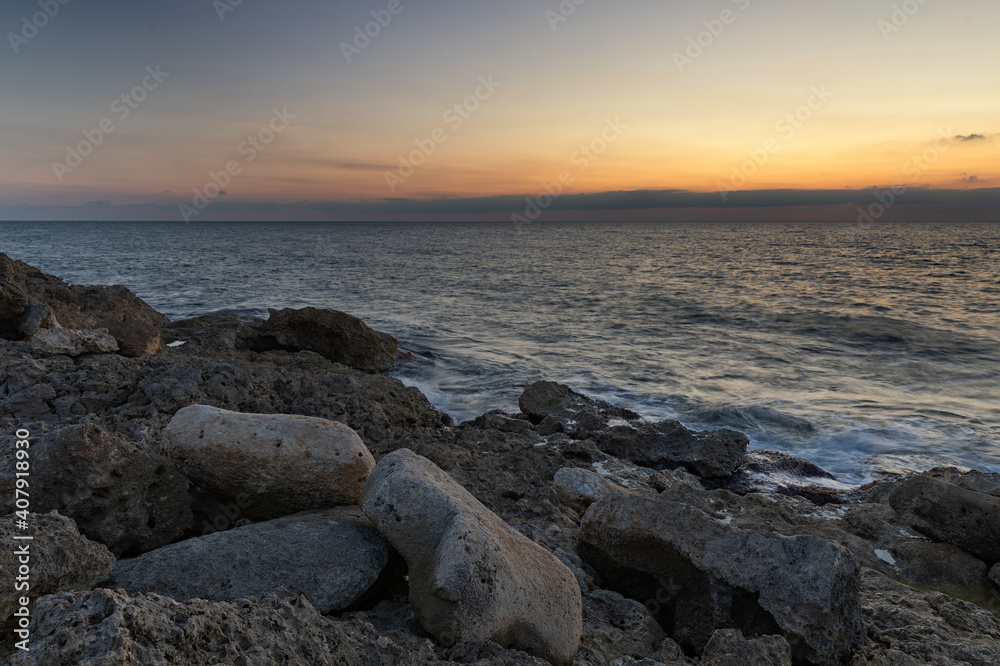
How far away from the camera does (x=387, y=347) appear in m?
12.8

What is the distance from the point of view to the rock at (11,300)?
9.05 metres

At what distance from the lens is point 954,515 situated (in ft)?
20.4

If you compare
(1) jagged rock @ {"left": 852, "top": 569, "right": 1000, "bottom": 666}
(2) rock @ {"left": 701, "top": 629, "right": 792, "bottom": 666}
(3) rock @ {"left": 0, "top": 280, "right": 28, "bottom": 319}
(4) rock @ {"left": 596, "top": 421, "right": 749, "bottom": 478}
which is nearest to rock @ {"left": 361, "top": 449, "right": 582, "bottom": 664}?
(2) rock @ {"left": 701, "top": 629, "right": 792, "bottom": 666}

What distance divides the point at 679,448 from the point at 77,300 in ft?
40.9

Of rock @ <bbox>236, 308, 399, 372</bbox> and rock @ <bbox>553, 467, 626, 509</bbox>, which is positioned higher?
rock @ <bbox>236, 308, 399, 372</bbox>

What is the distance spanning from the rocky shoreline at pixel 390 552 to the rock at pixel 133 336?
1736mm

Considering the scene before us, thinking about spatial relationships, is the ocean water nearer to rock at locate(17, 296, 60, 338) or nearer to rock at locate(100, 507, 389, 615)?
rock at locate(17, 296, 60, 338)

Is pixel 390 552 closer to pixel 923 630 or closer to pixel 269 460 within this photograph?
pixel 269 460

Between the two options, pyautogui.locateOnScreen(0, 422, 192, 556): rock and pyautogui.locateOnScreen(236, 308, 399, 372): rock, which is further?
pyautogui.locateOnScreen(236, 308, 399, 372): rock

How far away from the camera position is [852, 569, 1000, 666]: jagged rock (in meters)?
3.87

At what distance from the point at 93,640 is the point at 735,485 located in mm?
8868

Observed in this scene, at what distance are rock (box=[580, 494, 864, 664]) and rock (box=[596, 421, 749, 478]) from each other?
4748mm

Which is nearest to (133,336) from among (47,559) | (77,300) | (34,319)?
(34,319)

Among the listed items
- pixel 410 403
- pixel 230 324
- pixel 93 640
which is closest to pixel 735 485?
pixel 410 403
